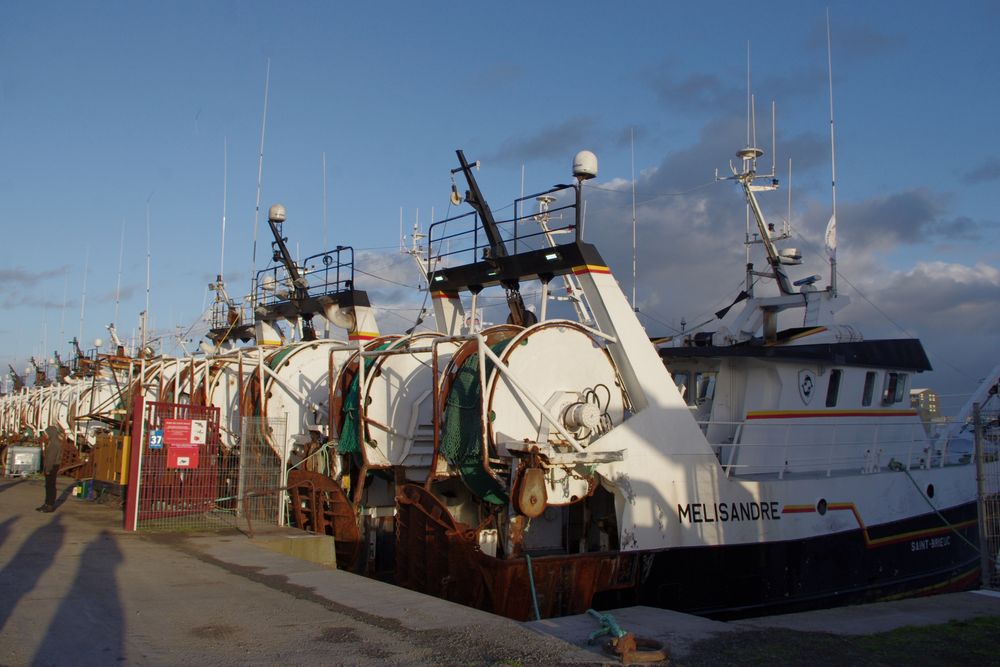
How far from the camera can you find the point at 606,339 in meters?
12.2

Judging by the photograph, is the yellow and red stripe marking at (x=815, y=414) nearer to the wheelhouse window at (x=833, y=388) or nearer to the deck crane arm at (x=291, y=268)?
the wheelhouse window at (x=833, y=388)

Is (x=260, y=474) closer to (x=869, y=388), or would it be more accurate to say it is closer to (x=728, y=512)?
(x=728, y=512)

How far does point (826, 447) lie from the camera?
1515cm

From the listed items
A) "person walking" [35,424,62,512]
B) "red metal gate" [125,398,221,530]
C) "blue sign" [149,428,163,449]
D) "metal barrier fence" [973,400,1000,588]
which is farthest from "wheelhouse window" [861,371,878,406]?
"person walking" [35,424,62,512]

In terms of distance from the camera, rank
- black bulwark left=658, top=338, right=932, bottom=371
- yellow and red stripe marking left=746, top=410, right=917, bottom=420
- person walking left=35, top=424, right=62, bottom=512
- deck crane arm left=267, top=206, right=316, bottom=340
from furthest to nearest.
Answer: deck crane arm left=267, top=206, right=316, bottom=340, person walking left=35, top=424, right=62, bottom=512, yellow and red stripe marking left=746, top=410, right=917, bottom=420, black bulwark left=658, top=338, right=932, bottom=371

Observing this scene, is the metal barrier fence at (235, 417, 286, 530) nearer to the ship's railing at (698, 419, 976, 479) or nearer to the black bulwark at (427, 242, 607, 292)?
the black bulwark at (427, 242, 607, 292)

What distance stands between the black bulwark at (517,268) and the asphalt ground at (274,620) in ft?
17.1

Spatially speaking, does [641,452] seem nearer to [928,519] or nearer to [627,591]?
[627,591]

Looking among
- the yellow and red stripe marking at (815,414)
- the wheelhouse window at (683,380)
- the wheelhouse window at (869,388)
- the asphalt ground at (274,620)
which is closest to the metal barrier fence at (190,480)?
the asphalt ground at (274,620)

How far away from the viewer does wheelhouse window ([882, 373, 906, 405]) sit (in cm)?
1661

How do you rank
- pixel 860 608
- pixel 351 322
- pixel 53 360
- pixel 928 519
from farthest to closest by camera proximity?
pixel 53 360 < pixel 351 322 < pixel 928 519 < pixel 860 608

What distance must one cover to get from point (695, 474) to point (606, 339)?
2.20m

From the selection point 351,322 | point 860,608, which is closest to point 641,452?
point 860,608

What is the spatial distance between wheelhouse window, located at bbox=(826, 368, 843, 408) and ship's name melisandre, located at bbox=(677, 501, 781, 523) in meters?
3.58
